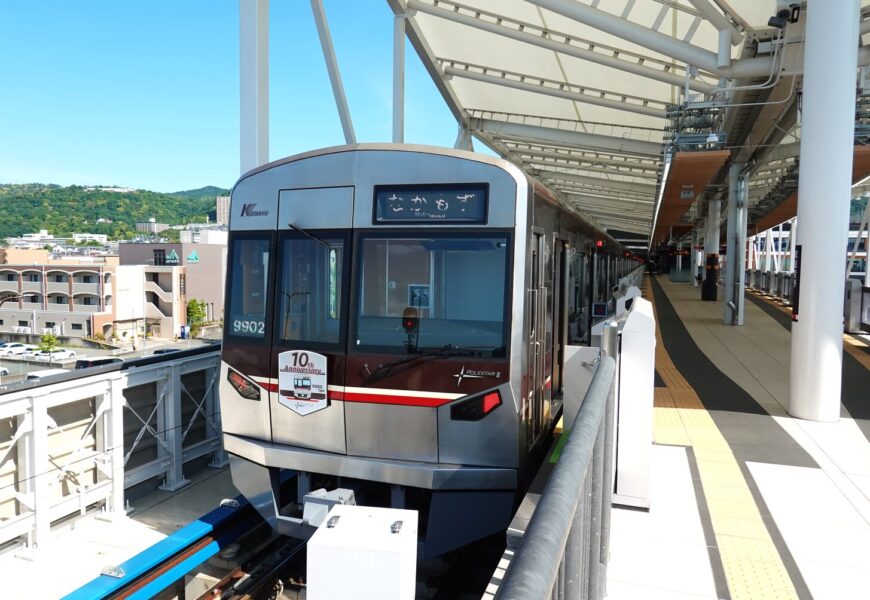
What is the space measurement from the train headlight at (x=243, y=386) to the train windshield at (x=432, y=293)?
91cm

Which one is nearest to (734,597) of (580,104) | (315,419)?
(315,419)

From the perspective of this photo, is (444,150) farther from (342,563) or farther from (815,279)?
(815,279)

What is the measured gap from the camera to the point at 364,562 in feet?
8.35

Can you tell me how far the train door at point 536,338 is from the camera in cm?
456

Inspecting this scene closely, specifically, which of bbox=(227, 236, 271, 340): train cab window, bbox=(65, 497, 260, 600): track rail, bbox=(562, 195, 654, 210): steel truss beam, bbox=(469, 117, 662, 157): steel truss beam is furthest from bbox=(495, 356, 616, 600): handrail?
bbox=(562, 195, 654, 210): steel truss beam

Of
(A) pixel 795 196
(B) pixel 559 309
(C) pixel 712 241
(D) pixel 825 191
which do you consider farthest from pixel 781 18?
(C) pixel 712 241

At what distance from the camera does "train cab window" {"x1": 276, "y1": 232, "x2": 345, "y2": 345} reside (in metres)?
4.66

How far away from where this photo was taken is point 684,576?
3277mm

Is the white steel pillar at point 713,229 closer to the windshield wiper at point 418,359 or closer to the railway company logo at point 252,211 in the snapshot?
the windshield wiper at point 418,359

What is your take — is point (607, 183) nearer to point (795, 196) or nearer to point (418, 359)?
point (795, 196)

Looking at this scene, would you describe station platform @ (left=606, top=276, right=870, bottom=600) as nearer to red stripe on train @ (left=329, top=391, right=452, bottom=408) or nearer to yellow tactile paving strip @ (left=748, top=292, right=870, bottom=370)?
red stripe on train @ (left=329, top=391, right=452, bottom=408)

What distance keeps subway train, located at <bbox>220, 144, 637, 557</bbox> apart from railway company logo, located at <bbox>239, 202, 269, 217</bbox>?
0.01m

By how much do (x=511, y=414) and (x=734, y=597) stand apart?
5.25 feet

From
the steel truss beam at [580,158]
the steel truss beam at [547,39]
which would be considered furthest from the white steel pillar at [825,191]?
the steel truss beam at [580,158]
